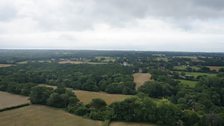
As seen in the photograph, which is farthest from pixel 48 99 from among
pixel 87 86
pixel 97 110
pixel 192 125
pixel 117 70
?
pixel 117 70

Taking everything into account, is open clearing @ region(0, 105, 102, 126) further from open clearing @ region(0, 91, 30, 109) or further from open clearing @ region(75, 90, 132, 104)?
open clearing @ region(75, 90, 132, 104)

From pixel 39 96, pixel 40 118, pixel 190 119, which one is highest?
pixel 39 96

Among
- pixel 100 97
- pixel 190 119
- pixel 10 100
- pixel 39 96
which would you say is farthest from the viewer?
pixel 100 97

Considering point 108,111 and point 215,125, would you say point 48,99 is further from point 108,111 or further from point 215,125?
point 215,125

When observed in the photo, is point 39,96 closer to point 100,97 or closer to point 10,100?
point 10,100

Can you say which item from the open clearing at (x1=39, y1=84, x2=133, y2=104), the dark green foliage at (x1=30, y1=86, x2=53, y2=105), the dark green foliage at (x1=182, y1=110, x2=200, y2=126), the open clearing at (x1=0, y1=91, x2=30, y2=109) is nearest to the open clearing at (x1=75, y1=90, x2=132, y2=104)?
the open clearing at (x1=39, y1=84, x2=133, y2=104)

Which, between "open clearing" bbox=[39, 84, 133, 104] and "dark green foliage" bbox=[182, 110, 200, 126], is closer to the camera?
"dark green foliage" bbox=[182, 110, 200, 126]

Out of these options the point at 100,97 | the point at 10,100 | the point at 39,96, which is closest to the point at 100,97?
the point at 100,97
